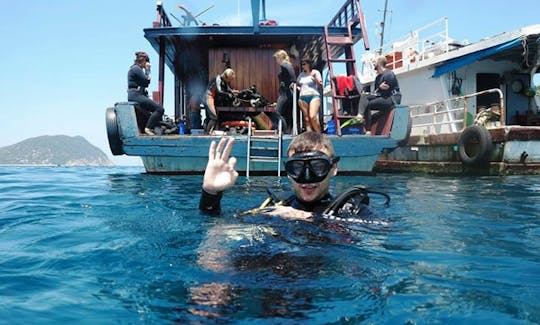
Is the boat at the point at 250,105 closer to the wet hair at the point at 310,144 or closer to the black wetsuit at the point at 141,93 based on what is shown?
the black wetsuit at the point at 141,93

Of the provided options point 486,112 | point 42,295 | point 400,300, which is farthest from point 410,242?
point 486,112

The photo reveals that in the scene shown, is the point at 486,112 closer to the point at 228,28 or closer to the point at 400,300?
the point at 228,28

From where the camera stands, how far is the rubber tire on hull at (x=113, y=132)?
8.97 metres

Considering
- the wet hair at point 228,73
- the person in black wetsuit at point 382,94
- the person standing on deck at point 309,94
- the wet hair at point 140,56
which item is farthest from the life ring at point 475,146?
the wet hair at point 140,56

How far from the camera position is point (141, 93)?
938cm

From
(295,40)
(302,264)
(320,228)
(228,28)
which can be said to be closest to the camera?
(302,264)

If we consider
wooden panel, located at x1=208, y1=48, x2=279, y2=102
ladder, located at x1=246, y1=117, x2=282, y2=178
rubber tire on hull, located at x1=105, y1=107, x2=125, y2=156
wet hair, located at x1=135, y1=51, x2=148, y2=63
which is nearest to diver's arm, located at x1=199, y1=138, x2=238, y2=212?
ladder, located at x1=246, y1=117, x2=282, y2=178

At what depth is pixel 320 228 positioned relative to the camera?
319 cm

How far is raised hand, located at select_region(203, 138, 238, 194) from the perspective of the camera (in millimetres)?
3176

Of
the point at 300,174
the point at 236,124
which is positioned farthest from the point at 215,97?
the point at 300,174

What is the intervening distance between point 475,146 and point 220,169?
953 cm

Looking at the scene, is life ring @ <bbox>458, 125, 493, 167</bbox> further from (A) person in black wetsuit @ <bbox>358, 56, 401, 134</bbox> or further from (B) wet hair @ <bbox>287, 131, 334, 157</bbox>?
(B) wet hair @ <bbox>287, 131, 334, 157</bbox>

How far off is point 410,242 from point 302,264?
108cm

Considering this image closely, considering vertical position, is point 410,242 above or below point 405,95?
below
